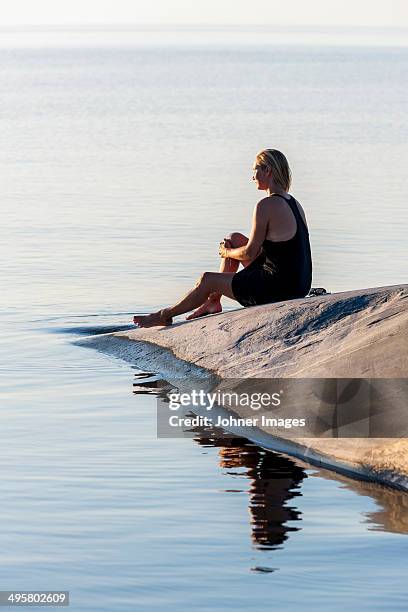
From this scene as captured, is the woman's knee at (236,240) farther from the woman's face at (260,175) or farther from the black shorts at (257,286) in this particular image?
the woman's face at (260,175)

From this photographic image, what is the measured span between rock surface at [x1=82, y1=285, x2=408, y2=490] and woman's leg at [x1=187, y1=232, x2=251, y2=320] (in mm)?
315

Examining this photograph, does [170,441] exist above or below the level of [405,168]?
below

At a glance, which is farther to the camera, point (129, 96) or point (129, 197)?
point (129, 96)

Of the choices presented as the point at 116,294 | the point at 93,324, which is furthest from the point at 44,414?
the point at 116,294

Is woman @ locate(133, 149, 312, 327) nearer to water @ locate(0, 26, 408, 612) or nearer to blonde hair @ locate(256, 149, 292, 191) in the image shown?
blonde hair @ locate(256, 149, 292, 191)

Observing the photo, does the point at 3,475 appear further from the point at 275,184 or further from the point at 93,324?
the point at 93,324

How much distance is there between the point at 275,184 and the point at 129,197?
42.0ft

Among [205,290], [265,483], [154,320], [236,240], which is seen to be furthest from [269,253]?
[265,483]

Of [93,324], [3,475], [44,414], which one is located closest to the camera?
[3,475]

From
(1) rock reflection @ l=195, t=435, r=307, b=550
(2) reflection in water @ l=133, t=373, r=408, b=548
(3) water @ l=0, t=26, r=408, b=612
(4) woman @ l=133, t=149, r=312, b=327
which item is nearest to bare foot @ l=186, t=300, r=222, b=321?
(4) woman @ l=133, t=149, r=312, b=327

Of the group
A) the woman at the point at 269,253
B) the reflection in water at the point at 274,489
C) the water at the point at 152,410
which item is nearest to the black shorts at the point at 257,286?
the woman at the point at 269,253

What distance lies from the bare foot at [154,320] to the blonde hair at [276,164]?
1.43m

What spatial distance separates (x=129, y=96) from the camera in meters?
60.3

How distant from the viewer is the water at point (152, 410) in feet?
23.0
